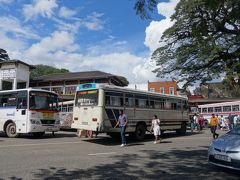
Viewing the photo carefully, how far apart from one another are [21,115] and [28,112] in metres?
0.67

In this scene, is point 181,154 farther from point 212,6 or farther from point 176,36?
point 176,36

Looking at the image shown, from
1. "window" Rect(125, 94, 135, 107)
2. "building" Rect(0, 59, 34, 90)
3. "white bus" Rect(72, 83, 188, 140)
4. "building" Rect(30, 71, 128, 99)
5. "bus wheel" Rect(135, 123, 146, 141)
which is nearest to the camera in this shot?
"white bus" Rect(72, 83, 188, 140)

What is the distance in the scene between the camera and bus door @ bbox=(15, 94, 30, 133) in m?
19.5

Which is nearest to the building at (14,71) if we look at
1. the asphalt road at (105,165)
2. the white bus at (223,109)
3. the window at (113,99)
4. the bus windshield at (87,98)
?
the white bus at (223,109)

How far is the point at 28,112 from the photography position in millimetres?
19344

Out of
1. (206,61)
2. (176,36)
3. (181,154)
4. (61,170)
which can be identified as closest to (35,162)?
(61,170)

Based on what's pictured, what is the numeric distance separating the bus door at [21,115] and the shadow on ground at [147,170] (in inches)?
354

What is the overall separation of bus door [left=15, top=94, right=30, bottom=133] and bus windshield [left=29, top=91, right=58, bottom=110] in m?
0.43

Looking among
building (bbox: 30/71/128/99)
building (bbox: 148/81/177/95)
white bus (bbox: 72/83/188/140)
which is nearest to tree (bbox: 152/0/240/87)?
white bus (bbox: 72/83/188/140)

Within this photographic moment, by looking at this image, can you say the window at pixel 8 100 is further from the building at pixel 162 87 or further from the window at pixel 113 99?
the building at pixel 162 87

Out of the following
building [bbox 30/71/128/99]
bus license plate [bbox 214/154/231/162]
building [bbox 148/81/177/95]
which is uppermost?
building [bbox 148/81/177/95]

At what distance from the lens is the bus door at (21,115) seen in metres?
19.5

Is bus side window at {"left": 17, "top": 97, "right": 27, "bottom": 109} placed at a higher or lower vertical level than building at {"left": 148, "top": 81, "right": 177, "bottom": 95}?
lower

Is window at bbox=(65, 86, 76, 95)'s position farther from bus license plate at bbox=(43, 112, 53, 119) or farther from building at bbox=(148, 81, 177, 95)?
bus license plate at bbox=(43, 112, 53, 119)
